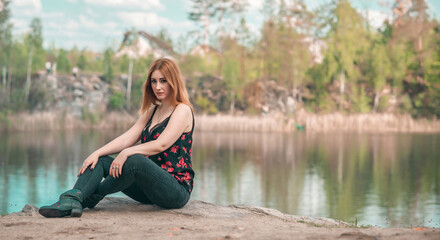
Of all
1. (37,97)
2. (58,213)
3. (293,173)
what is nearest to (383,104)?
(37,97)

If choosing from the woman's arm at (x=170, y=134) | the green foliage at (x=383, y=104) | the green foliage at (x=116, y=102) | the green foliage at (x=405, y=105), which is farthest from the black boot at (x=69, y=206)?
the green foliage at (x=383, y=104)

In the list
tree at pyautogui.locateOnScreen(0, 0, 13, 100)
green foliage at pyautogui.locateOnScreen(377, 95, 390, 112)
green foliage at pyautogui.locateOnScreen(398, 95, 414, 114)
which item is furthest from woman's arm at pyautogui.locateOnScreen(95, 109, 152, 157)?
green foliage at pyautogui.locateOnScreen(377, 95, 390, 112)

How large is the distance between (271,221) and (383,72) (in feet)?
107

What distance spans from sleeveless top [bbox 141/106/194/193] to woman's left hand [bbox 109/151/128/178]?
39 centimetres

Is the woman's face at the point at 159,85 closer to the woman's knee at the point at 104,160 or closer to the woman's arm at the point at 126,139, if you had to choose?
the woman's arm at the point at 126,139

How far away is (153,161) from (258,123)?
23873mm

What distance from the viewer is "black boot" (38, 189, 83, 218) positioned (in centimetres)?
418

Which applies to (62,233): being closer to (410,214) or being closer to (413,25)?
(410,214)

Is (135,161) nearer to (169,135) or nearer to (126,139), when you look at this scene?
(169,135)

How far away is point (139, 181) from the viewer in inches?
168

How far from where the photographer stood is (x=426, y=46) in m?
36.7

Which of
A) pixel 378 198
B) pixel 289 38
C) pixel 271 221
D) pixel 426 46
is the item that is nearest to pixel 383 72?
pixel 426 46

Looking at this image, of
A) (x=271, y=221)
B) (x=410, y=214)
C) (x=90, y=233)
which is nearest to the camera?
(x=90, y=233)

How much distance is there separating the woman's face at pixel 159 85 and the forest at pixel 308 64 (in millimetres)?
29330
